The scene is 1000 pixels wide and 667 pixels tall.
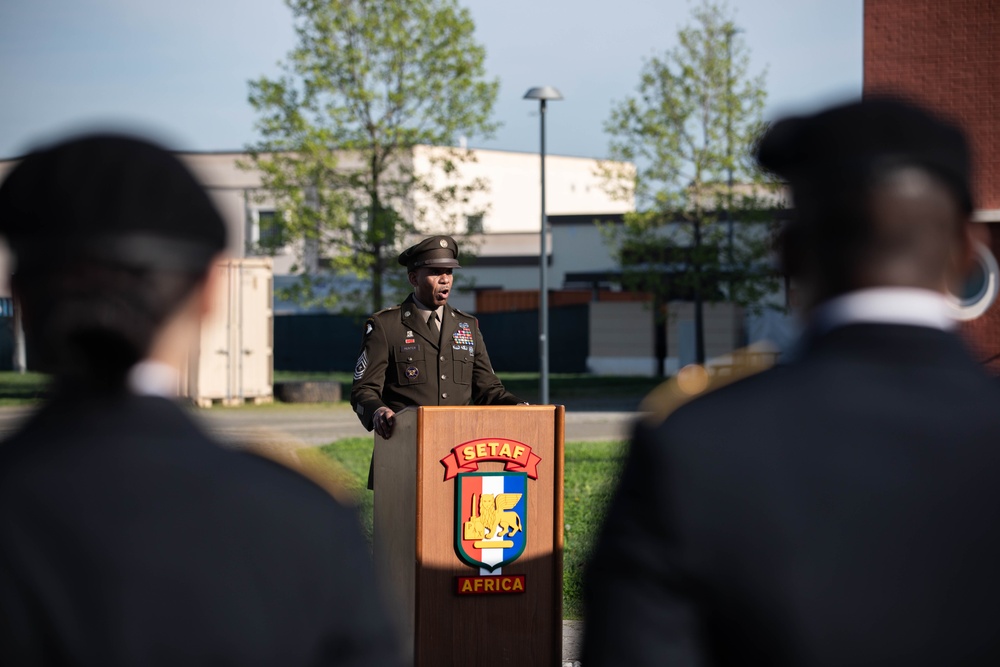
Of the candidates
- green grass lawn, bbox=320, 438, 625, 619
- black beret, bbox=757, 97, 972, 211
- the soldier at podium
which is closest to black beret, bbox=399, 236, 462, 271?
the soldier at podium

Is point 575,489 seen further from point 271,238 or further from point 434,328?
point 271,238

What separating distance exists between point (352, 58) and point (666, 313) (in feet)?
41.0

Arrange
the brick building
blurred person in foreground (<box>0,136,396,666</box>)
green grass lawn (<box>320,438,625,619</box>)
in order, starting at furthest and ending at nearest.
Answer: the brick building, green grass lawn (<box>320,438,625,619</box>), blurred person in foreground (<box>0,136,396,666</box>)

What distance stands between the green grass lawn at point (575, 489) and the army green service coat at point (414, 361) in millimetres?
570

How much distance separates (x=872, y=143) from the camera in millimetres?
1495

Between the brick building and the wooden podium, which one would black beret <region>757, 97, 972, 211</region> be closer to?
the wooden podium

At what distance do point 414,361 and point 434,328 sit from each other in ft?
0.66

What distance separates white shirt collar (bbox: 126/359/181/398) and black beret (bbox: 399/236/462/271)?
4257 millimetres

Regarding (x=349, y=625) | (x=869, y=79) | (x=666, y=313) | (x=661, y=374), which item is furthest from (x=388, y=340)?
(x=661, y=374)

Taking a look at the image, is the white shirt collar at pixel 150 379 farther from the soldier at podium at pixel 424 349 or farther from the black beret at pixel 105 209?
the soldier at podium at pixel 424 349

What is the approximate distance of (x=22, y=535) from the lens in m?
1.37

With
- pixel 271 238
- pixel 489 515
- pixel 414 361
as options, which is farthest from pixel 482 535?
pixel 271 238

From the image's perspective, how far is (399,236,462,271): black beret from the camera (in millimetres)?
5762

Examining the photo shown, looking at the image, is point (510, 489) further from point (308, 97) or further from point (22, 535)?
point (308, 97)
